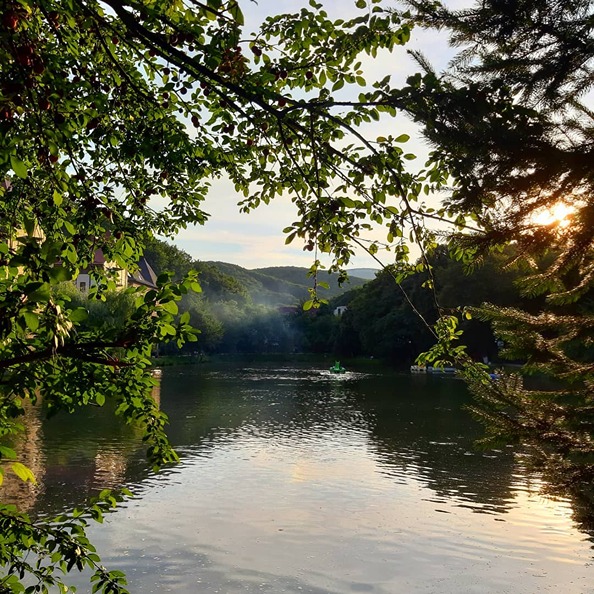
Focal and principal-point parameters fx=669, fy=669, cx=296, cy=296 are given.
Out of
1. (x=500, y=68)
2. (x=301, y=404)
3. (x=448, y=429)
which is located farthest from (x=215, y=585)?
(x=301, y=404)

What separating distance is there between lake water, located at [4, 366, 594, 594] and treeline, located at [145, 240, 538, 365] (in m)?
25.1

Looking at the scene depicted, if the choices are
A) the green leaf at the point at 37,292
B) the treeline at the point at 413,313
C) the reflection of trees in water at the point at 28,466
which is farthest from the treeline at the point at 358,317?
the green leaf at the point at 37,292

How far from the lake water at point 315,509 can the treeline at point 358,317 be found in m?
25.1

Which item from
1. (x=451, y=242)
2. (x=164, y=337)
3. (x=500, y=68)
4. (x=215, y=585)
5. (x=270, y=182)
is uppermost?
(x=500, y=68)

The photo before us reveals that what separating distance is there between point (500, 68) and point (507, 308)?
7.21 ft

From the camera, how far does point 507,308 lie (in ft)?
Answer: 21.0

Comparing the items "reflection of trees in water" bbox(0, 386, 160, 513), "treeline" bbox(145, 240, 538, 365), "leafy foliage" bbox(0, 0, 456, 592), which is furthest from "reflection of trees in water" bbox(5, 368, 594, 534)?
"treeline" bbox(145, 240, 538, 365)

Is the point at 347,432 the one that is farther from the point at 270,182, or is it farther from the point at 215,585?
the point at 270,182

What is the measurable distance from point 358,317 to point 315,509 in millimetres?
Answer: 79250

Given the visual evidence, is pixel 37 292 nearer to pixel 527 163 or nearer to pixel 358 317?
pixel 527 163

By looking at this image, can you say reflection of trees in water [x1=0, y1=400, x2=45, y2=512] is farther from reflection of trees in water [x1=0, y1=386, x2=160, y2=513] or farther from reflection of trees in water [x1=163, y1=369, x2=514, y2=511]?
reflection of trees in water [x1=163, y1=369, x2=514, y2=511]

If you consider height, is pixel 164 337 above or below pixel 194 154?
below

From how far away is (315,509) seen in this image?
17.4 meters

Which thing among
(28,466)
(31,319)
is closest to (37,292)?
(31,319)
